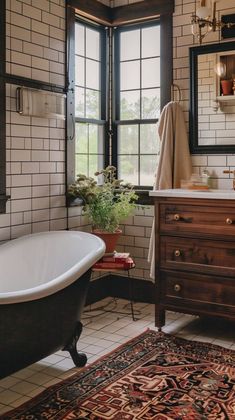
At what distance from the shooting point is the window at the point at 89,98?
447cm

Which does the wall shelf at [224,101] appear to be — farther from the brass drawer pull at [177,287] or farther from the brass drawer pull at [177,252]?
the brass drawer pull at [177,287]

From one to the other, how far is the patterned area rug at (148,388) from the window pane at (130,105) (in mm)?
2222

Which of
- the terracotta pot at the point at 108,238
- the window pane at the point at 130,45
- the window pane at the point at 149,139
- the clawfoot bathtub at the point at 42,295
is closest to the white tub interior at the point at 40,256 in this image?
the clawfoot bathtub at the point at 42,295

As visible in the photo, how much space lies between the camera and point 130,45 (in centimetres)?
471

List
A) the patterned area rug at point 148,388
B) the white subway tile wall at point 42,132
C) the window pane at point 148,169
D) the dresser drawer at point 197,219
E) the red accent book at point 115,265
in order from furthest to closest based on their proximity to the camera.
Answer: the window pane at point 148,169 → the red accent book at point 115,265 → the white subway tile wall at point 42,132 → the dresser drawer at point 197,219 → the patterned area rug at point 148,388

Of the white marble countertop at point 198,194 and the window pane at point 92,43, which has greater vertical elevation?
the window pane at point 92,43

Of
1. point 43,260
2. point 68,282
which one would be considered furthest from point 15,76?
point 68,282

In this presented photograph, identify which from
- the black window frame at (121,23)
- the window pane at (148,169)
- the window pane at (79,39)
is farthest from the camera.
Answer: the window pane at (148,169)

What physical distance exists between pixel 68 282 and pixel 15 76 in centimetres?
168

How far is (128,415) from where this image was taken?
2566 millimetres

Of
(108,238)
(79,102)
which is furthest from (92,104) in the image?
(108,238)

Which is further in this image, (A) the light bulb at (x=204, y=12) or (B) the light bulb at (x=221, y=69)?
(B) the light bulb at (x=221, y=69)

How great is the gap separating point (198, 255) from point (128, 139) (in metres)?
1.64

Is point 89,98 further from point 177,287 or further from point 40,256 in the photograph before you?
point 177,287
